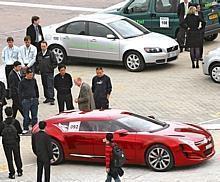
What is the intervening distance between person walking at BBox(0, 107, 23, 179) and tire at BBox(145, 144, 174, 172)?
2.68 meters

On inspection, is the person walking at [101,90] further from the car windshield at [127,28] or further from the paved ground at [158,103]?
the car windshield at [127,28]

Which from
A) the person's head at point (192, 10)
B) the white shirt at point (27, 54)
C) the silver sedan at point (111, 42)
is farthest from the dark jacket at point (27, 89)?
the person's head at point (192, 10)

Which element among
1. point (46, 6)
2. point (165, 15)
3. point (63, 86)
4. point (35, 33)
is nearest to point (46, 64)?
point (63, 86)

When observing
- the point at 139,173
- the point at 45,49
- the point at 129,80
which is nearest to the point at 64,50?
the point at 129,80

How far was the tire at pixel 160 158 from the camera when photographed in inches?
701

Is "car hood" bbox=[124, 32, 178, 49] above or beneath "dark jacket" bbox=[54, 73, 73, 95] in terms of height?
above

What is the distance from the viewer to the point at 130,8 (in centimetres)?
3038

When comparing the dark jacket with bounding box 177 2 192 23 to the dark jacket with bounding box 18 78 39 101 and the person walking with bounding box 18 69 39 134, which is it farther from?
the dark jacket with bounding box 18 78 39 101

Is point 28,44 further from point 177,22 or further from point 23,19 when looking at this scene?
point 23,19

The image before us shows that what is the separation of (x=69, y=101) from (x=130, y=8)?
9.34 meters

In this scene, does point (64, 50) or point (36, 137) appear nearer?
point (36, 137)

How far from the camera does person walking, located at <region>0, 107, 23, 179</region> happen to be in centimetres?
1772

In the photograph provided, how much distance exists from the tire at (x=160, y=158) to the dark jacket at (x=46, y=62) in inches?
246

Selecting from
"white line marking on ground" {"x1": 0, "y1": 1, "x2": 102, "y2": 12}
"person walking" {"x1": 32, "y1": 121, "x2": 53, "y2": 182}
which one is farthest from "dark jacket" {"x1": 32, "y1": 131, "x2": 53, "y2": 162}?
"white line marking on ground" {"x1": 0, "y1": 1, "x2": 102, "y2": 12}
